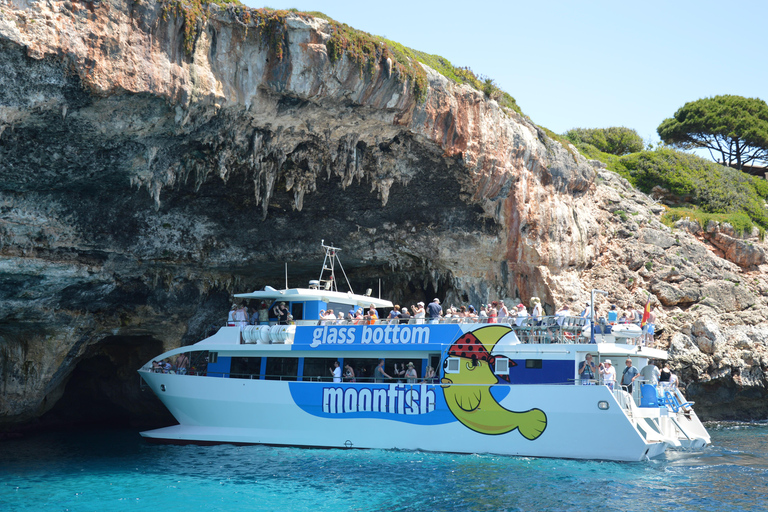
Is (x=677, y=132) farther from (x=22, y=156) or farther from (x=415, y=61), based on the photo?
(x=22, y=156)

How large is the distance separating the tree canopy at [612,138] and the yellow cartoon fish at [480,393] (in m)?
28.0

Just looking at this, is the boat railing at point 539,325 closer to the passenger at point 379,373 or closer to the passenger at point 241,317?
the passenger at point 379,373

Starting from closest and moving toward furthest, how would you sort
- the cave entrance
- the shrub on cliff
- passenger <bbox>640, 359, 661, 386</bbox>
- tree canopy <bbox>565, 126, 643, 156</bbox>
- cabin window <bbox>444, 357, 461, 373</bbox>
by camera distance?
passenger <bbox>640, 359, 661, 386</bbox>, cabin window <bbox>444, 357, 461, 373</bbox>, the cave entrance, the shrub on cliff, tree canopy <bbox>565, 126, 643, 156</bbox>

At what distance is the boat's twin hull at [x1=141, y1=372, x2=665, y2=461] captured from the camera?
49.8 feet

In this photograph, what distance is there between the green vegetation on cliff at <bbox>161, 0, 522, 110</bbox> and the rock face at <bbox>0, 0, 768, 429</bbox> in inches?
5.1

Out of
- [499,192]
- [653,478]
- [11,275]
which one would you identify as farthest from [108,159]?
[653,478]

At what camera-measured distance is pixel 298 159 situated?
1955 cm

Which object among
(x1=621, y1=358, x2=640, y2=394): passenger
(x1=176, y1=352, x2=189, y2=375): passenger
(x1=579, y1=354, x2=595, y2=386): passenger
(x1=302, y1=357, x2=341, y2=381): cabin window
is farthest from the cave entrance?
(x1=621, y1=358, x2=640, y2=394): passenger

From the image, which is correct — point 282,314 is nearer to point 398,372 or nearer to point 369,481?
point 398,372

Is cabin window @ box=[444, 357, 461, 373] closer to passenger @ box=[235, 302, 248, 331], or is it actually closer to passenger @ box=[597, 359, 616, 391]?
passenger @ box=[597, 359, 616, 391]

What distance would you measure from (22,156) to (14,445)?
31.2 ft

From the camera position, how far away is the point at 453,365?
666 inches

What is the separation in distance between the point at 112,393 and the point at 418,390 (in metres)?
15.7

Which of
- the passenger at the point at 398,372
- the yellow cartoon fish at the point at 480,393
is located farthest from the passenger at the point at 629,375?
the passenger at the point at 398,372
